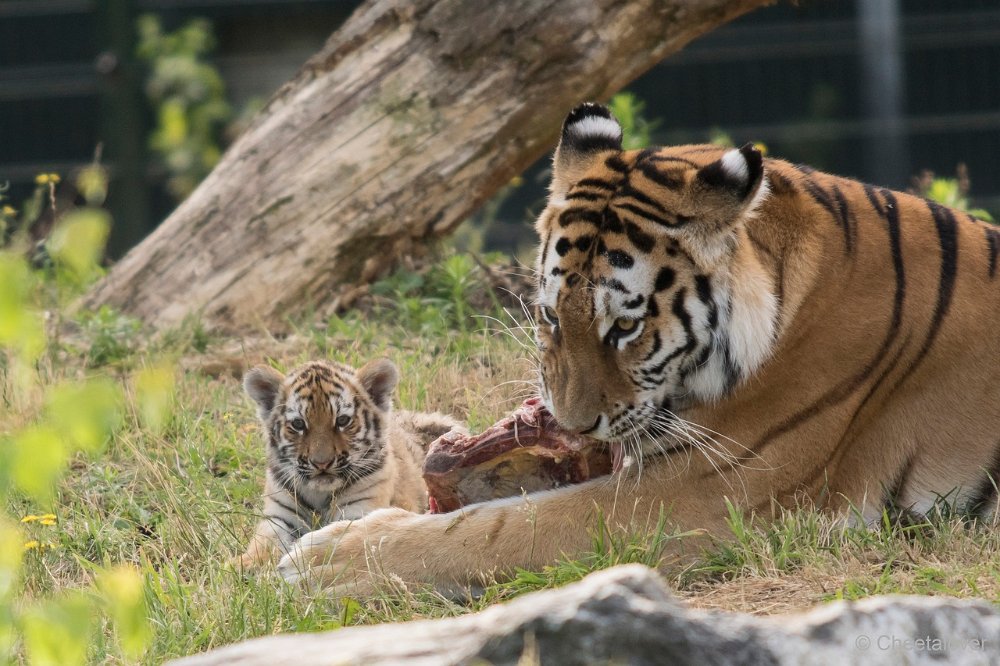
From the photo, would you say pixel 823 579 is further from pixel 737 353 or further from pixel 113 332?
pixel 113 332

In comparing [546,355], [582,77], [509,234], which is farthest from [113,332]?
[509,234]

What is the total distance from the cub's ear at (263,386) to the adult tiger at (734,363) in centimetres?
96

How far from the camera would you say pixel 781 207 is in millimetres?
3457

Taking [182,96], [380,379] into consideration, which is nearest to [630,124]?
[380,379]

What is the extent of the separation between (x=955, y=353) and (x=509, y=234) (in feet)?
21.8

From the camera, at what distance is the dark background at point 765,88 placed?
33.3ft

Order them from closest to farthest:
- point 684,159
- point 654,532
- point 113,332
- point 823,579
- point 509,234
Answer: point 823,579 < point 654,532 < point 684,159 < point 113,332 < point 509,234

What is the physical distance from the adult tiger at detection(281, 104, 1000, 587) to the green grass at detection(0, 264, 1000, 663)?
0.12 meters

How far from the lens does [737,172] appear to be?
10.5 feet

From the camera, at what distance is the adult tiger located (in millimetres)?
3287

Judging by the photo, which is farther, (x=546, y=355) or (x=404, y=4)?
(x=404, y=4)

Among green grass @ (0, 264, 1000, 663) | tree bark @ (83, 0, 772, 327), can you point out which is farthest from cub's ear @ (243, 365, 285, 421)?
tree bark @ (83, 0, 772, 327)

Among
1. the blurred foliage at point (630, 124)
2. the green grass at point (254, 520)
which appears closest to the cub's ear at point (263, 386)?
the green grass at point (254, 520)

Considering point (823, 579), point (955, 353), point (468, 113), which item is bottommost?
point (823, 579)
